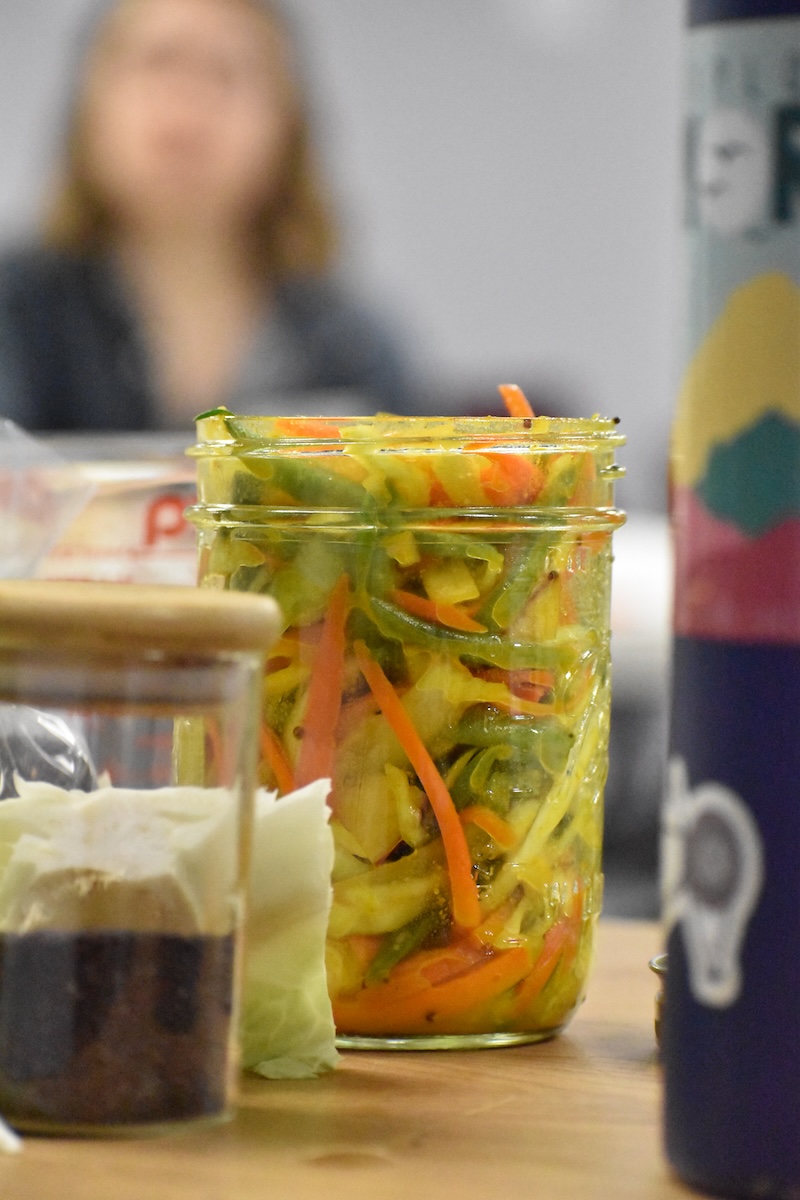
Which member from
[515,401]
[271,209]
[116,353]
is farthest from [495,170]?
[515,401]

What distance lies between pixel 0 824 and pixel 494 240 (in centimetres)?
303

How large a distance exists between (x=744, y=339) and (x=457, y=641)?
9.0 inches

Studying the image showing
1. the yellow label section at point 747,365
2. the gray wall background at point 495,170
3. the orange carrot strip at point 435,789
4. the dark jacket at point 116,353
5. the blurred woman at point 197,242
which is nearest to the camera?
the yellow label section at point 747,365

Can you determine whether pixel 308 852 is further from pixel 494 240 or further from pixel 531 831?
pixel 494 240

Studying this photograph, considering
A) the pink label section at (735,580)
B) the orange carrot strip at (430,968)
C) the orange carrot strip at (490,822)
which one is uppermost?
the pink label section at (735,580)

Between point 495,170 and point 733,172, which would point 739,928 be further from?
point 495,170

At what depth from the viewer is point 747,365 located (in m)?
0.44

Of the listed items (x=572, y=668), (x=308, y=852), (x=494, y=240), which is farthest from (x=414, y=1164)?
(x=494, y=240)

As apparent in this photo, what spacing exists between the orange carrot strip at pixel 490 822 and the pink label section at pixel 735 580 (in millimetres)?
197

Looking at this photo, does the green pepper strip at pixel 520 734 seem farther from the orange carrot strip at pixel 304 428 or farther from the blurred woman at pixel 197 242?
the blurred woman at pixel 197 242

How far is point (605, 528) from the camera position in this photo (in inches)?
27.1

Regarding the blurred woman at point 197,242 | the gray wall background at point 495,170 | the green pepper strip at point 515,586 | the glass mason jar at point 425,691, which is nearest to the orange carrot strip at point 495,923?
the glass mason jar at point 425,691

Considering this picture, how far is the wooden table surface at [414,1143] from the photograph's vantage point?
0.46 m

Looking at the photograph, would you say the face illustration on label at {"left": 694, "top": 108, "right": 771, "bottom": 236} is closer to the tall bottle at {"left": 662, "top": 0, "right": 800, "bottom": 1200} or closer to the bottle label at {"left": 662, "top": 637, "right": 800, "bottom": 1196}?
the tall bottle at {"left": 662, "top": 0, "right": 800, "bottom": 1200}
